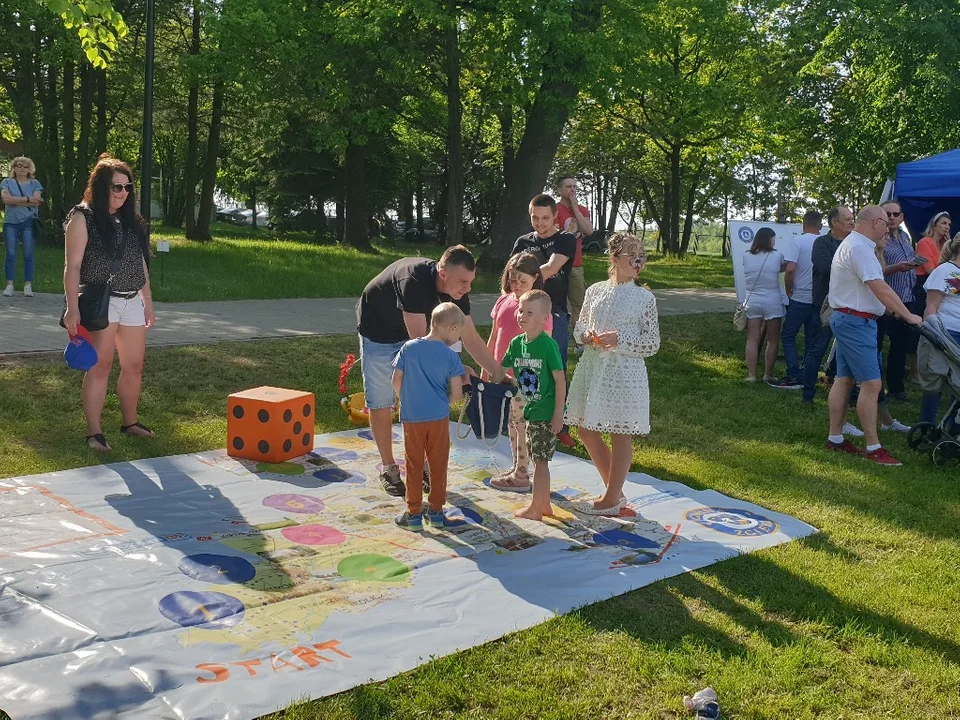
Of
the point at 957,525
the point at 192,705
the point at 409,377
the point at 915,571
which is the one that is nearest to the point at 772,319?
the point at 957,525

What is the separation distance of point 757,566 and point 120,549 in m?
3.31

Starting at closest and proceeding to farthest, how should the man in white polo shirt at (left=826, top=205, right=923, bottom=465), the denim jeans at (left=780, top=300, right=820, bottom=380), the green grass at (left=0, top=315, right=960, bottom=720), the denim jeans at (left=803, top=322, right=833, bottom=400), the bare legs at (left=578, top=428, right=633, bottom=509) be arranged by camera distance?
the green grass at (left=0, top=315, right=960, bottom=720) → the bare legs at (left=578, top=428, right=633, bottom=509) → the man in white polo shirt at (left=826, top=205, right=923, bottom=465) → the denim jeans at (left=803, top=322, right=833, bottom=400) → the denim jeans at (left=780, top=300, right=820, bottom=380)

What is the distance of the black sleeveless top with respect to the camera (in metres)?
6.58

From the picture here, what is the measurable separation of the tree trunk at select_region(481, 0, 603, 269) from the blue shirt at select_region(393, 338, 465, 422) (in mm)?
13575

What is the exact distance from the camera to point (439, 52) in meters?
19.3

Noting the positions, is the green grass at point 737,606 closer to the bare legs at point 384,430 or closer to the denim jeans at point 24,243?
the bare legs at point 384,430

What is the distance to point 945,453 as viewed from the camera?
7531 mm

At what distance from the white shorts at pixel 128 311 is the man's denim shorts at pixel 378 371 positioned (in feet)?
5.90

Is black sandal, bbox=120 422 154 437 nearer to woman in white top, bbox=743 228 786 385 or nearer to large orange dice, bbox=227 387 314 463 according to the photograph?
large orange dice, bbox=227 387 314 463

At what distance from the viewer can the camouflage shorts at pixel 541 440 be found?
5.62 m

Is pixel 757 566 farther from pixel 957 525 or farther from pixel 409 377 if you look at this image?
pixel 409 377

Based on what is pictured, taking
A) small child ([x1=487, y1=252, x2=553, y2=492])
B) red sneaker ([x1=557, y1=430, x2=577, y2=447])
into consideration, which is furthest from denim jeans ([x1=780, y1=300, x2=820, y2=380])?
small child ([x1=487, y1=252, x2=553, y2=492])

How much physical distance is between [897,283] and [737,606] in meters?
6.57

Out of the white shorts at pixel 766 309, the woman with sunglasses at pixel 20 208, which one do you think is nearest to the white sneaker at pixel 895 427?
the white shorts at pixel 766 309
